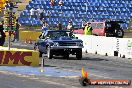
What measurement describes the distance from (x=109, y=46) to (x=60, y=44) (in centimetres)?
547

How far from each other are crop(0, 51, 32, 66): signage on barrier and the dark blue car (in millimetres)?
5348

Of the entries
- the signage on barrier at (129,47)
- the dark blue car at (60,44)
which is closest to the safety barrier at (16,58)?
the dark blue car at (60,44)

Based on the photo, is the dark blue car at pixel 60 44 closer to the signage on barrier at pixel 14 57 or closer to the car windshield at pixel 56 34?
the car windshield at pixel 56 34

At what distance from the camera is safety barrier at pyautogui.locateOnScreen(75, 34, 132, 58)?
97.0 feet

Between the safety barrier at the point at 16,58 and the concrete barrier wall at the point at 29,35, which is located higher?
the concrete barrier wall at the point at 29,35

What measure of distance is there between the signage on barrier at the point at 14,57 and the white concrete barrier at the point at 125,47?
366 inches

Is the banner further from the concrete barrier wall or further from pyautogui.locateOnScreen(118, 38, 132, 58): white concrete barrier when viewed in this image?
the concrete barrier wall

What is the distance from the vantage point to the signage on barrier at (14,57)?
2136 centimetres

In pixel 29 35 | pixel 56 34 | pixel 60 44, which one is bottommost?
pixel 60 44

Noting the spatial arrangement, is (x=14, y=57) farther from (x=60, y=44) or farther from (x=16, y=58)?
(x=60, y=44)

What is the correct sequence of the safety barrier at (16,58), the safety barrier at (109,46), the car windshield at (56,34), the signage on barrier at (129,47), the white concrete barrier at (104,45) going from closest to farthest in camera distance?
the safety barrier at (16,58), the car windshield at (56,34), the signage on barrier at (129,47), the safety barrier at (109,46), the white concrete barrier at (104,45)

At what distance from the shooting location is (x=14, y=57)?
70.1ft

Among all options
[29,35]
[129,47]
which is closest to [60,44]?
[129,47]

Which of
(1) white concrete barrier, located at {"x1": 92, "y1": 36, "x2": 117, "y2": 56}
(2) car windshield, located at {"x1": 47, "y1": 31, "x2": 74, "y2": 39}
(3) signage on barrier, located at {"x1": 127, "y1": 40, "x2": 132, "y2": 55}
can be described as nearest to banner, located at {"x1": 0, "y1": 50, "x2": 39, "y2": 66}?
(2) car windshield, located at {"x1": 47, "y1": 31, "x2": 74, "y2": 39}
